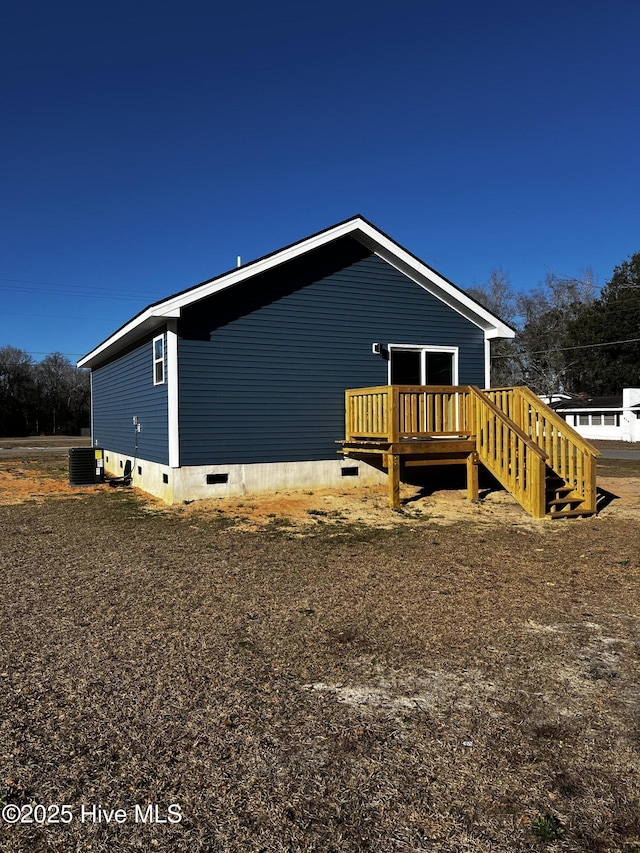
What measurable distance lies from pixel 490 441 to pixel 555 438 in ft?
3.54

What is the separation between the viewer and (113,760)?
2.63 meters

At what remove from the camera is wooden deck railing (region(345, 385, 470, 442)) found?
977cm

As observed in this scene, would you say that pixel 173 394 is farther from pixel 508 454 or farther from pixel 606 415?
pixel 606 415

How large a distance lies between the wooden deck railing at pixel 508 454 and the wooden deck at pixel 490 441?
0.05 ft

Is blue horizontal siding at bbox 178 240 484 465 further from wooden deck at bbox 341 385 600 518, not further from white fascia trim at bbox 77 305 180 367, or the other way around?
wooden deck at bbox 341 385 600 518

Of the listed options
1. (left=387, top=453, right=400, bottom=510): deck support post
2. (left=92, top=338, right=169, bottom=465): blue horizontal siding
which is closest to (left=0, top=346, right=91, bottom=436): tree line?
(left=92, top=338, right=169, bottom=465): blue horizontal siding

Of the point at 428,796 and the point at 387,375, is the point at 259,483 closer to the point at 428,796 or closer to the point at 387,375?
the point at 387,375

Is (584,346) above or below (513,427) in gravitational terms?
above

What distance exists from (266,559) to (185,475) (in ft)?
14.5

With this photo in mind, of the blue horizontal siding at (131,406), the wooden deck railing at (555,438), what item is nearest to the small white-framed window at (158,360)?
the blue horizontal siding at (131,406)

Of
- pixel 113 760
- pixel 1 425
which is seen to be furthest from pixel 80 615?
pixel 1 425

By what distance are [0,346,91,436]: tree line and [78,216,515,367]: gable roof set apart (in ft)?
130

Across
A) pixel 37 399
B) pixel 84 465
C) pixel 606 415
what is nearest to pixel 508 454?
pixel 84 465

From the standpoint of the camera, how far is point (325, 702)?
3.18m
